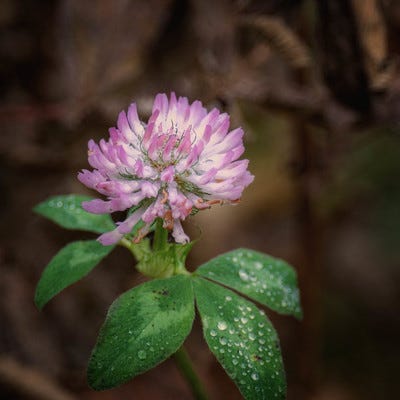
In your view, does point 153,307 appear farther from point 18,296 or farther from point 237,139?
point 18,296

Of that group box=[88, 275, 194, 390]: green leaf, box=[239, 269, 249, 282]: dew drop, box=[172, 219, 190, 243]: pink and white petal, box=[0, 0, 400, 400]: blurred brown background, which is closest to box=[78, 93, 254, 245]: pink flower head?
box=[172, 219, 190, 243]: pink and white petal

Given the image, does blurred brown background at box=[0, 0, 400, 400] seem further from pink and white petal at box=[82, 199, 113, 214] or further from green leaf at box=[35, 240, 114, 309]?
pink and white petal at box=[82, 199, 113, 214]

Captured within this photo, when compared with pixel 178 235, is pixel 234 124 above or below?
below

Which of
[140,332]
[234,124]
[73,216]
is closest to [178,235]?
[140,332]

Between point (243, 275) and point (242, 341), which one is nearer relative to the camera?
point (242, 341)

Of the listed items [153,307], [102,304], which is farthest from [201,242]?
[153,307]

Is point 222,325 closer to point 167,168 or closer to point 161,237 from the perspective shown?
point 161,237

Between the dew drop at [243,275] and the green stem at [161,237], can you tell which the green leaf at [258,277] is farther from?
the green stem at [161,237]
